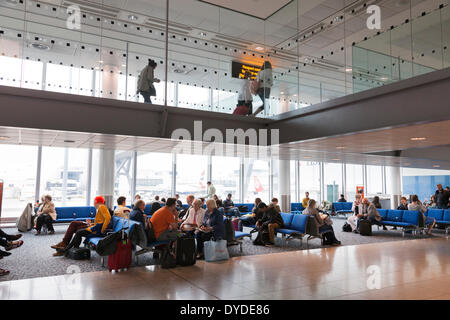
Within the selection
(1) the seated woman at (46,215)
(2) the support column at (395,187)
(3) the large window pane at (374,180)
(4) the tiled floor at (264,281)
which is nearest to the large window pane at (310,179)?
(2) the support column at (395,187)

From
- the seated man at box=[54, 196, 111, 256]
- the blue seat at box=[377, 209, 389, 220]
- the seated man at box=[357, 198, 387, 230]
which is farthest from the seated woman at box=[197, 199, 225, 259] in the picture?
the blue seat at box=[377, 209, 389, 220]

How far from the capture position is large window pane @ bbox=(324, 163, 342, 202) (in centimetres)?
2534

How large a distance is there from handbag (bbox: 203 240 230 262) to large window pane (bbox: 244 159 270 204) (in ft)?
44.0

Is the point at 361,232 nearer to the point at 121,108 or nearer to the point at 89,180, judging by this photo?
the point at 121,108

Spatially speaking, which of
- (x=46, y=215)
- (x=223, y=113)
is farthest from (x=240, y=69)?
(x=46, y=215)

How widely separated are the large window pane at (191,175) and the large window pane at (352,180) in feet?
41.1

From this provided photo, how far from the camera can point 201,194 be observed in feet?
63.9

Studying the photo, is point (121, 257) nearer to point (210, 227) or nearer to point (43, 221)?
point (210, 227)

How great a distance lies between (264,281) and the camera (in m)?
5.85

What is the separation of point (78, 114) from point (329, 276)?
20.8ft

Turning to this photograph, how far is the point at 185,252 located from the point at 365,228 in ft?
26.1

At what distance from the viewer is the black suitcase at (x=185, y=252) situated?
6965mm

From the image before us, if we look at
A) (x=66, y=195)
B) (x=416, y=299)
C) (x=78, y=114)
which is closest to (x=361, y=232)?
(x=416, y=299)

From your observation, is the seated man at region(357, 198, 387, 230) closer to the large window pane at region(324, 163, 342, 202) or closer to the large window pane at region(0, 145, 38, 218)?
the large window pane at region(324, 163, 342, 202)
